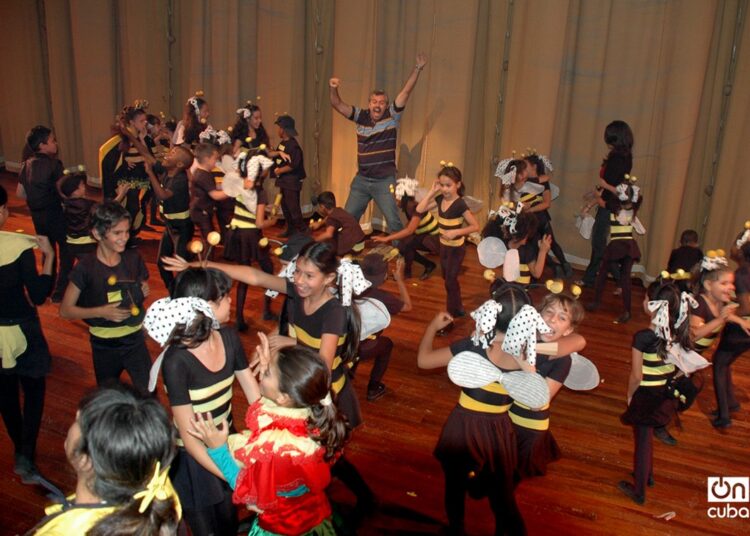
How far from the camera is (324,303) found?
3.41 metres

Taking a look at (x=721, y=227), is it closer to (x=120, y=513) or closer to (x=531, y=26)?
(x=531, y=26)

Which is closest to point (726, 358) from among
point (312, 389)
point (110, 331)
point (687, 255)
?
point (687, 255)

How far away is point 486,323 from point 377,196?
429 centimetres

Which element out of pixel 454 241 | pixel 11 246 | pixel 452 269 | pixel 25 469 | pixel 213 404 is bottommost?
pixel 25 469

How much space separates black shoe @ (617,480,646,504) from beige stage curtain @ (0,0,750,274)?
3.96m

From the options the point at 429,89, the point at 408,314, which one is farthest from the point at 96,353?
the point at 429,89

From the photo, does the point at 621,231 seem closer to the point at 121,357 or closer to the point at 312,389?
the point at 121,357

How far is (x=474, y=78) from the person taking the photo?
26.8 feet

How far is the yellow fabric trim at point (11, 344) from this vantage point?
140 inches

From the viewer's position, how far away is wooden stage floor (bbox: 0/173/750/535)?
12.4 ft

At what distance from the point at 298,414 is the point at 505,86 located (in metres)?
6.35

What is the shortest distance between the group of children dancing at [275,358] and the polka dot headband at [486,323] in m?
0.01

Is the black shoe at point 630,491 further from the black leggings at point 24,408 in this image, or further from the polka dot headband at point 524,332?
the black leggings at point 24,408

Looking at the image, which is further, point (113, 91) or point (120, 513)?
point (113, 91)
